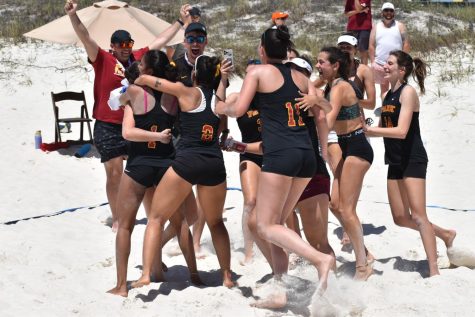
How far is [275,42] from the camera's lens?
Answer: 4973mm

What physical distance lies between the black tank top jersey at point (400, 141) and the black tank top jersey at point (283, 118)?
3.84 ft

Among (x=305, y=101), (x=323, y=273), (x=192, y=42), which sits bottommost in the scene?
(x=323, y=273)

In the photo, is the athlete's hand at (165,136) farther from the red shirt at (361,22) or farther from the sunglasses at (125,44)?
the red shirt at (361,22)

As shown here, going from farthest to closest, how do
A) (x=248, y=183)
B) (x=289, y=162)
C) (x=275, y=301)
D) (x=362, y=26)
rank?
(x=362, y=26), (x=248, y=183), (x=275, y=301), (x=289, y=162)

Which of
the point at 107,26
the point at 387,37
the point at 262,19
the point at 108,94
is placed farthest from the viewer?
the point at 262,19

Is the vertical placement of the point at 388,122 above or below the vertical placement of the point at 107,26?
below

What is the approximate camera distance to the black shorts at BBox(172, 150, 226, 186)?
5176 millimetres

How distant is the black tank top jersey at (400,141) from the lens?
5863 millimetres

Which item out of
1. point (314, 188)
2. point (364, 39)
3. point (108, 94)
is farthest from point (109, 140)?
point (364, 39)

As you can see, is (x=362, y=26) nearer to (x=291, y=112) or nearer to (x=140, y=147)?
(x=140, y=147)

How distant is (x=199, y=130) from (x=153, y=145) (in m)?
0.35

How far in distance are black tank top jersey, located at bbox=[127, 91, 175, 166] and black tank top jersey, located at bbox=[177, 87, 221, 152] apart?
0.15 metres

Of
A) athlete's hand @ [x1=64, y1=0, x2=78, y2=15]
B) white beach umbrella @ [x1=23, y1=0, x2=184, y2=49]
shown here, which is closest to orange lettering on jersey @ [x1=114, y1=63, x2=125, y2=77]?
athlete's hand @ [x1=64, y1=0, x2=78, y2=15]

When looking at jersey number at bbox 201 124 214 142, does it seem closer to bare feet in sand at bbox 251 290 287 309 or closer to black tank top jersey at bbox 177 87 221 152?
black tank top jersey at bbox 177 87 221 152
